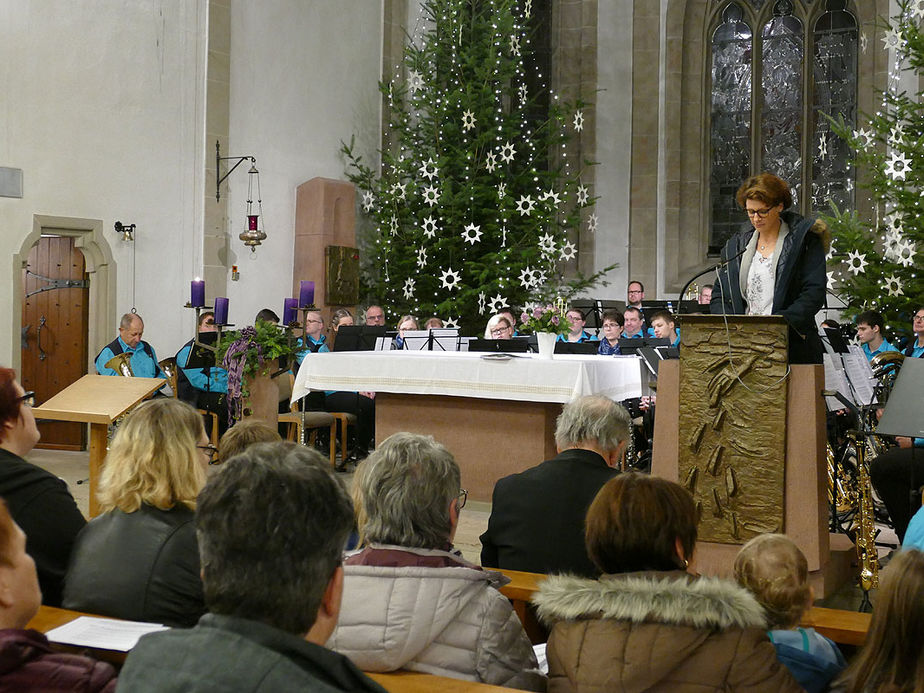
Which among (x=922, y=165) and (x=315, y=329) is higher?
(x=922, y=165)

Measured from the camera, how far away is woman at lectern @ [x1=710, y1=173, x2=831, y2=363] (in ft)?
15.9

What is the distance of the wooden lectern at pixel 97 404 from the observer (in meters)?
6.60

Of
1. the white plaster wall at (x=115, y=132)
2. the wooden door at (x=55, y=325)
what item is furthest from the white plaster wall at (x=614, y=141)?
the wooden door at (x=55, y=325)

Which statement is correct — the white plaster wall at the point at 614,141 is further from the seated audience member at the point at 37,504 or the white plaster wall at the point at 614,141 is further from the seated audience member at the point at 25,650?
the seated audience member at the point at 25,650

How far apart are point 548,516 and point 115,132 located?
9001 millimetres

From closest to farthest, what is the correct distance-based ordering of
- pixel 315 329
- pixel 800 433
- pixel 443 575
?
1. pixel 443 575
2. pixel 800 433
3. pixel 315 329

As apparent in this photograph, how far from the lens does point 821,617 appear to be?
304 centimetres

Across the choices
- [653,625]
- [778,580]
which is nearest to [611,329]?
[778,580]

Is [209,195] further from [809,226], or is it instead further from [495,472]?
[809,226]

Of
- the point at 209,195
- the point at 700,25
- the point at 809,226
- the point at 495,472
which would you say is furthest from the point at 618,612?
the point at 700,25

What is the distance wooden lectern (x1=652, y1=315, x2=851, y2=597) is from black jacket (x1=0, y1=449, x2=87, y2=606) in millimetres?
2859

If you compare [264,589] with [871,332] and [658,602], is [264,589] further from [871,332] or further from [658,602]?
[871,332]

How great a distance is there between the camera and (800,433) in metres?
4.75

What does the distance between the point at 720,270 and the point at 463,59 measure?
32.2 ft
